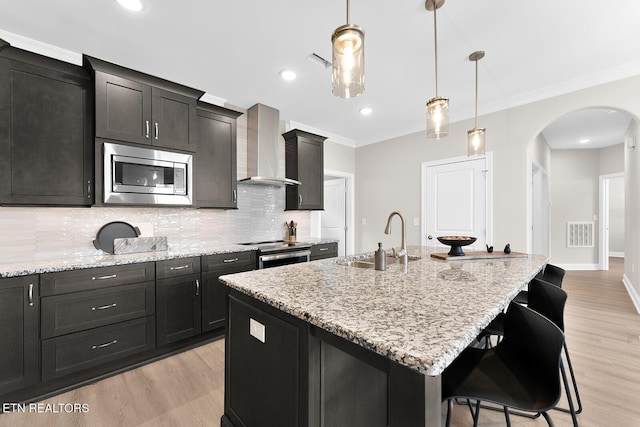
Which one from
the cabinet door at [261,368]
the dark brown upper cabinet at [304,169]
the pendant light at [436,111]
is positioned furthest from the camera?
the dark brown upper cabinet at [304,169]

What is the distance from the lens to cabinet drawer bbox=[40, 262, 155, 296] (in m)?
1.93

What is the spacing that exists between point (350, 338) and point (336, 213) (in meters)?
4.98

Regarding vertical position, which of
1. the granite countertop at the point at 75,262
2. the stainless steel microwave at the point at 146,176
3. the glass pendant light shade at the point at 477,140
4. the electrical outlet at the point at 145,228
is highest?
the glass pendant light shade at the point at 477,140

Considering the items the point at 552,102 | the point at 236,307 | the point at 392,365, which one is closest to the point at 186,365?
the point at 236,307

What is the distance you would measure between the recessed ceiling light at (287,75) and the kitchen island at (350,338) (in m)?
2.16

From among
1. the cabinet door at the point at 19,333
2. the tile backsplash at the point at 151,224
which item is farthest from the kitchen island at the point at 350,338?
the tile backsplash at the point at 151,224

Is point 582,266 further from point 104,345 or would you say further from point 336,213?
point 104,345

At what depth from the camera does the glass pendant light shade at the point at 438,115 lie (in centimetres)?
199

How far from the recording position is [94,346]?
6.89 feet

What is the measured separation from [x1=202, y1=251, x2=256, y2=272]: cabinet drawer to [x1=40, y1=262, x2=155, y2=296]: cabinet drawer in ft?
1.55

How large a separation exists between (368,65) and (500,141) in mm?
2160

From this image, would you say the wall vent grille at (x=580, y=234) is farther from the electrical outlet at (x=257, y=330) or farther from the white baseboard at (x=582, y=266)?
the electrical outlet at (x=257, y=330)

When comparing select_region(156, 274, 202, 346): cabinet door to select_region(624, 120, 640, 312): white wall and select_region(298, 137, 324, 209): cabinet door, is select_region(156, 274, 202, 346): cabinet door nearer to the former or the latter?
select_region(298, 137, 324, 209): cabinet door

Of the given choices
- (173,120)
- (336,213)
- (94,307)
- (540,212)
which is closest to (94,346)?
(94,307)
